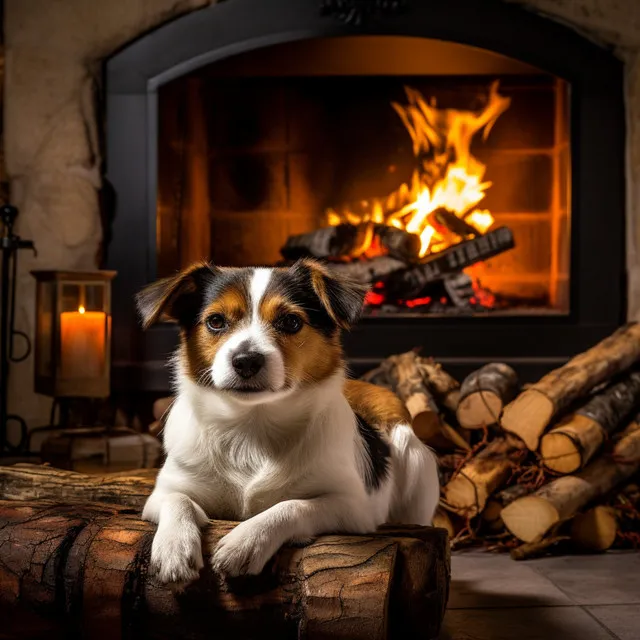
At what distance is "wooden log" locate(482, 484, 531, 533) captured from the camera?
120 inches

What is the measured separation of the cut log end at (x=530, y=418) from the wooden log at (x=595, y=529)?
10.3 inches

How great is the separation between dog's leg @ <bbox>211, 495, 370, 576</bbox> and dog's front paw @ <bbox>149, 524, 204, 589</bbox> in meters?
0.04

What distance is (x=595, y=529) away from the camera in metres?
2.98

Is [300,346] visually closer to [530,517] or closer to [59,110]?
[530,517]

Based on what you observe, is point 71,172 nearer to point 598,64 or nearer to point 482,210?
point 482,210

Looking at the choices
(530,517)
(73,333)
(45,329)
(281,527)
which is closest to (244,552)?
(281,527)

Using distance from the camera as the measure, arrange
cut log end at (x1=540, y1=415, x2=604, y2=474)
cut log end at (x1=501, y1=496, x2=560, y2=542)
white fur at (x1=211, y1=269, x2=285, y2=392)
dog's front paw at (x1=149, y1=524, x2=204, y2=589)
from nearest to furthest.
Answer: dog's front paw at (x1=149, y1=524, x2=204, y2=589) < white fur at (x1=211, y1=269, x2=285, y2=392) < cut log end at (x1=501, y1=496, x2=560, y2=542) < cut log end at (x1=540, y1=415, x2=604, y2=474)

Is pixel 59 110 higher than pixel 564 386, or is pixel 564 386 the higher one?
pixel 59 110

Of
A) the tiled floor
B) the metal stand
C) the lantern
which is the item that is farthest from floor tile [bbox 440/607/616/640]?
the metal stand

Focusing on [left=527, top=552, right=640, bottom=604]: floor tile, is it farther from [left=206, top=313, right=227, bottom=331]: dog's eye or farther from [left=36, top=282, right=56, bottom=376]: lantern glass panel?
[left=36, top=282, right=56, bottom=376]: lantern glass panel

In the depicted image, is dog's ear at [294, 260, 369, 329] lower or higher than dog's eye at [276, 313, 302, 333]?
higher

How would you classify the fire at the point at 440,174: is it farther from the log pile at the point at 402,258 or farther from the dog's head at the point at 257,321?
the dog's head at the point at 257,321

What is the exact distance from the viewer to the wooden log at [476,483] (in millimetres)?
2998

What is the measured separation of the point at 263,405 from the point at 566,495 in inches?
53.3
